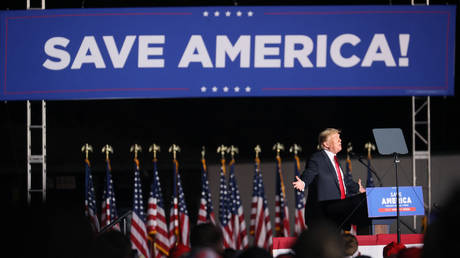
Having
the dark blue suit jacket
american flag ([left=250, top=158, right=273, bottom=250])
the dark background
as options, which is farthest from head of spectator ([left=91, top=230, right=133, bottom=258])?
the dark background

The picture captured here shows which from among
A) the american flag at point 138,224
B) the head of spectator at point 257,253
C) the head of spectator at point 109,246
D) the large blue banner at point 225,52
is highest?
the large blue banner at point 225,52

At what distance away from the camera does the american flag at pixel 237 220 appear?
838cm

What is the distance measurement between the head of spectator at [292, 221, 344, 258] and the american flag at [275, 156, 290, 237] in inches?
278

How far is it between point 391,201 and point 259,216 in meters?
3.67

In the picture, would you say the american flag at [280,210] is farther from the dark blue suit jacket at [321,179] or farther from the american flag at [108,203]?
the dark blue suit jacket at [321,179]

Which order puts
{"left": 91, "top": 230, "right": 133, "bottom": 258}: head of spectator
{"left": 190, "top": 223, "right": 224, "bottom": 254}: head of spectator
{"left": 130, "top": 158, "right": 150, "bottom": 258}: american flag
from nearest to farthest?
{"left": 91, "top": 230, "right": 133, "bottom": 258}: head of spectator
{"left": 190, "top": 223, "right": 224, "bottom": 254}: head of spectator
{"left": 130, "top": 158, "right": 150, "bottom": 258}: american flag

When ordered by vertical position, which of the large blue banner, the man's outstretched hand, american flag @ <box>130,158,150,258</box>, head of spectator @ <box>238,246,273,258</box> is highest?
the large blue banner

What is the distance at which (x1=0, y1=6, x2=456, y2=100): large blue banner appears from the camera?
6.97m

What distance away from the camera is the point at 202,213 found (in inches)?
330

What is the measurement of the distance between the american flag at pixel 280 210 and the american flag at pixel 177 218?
4.10ft

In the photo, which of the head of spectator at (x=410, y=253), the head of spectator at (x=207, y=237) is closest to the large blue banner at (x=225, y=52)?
the head of spectator at (x=207, y=237)

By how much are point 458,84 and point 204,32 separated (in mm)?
3980

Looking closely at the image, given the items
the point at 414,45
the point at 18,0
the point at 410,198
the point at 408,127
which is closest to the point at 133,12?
the point at 18,0

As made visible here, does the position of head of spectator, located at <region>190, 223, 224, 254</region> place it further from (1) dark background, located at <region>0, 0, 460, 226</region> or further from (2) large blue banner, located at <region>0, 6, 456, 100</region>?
(1) dark background, located at <region>0, 0, 460, 226</region>
